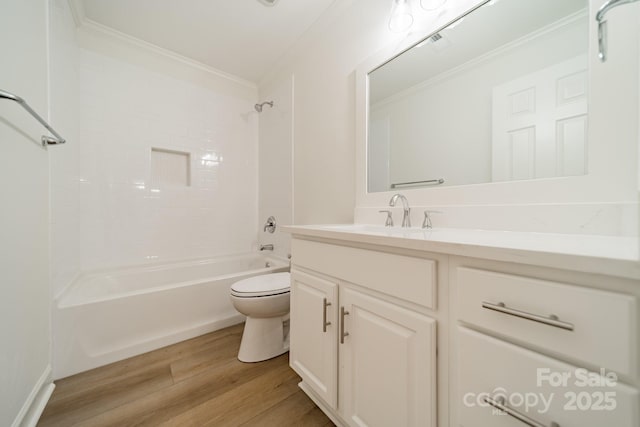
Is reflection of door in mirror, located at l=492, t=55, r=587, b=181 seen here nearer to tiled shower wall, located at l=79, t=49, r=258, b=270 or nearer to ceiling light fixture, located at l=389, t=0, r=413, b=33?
ceiling light fixture, located at l=389, t=0, r=413, b=33

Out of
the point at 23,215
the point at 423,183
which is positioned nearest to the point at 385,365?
the point at 423,183

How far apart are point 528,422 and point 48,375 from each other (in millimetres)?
1995

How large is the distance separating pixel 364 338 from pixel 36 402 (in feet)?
5.05

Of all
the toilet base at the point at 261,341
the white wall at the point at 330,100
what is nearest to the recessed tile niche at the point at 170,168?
the white wall at the point at 330,100

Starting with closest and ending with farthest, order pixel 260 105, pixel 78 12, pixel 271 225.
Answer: pixel 78 12
pixel 271 225
pixel 260 105

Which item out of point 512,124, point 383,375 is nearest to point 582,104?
point 512,124

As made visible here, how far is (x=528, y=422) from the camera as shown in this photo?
0.45m

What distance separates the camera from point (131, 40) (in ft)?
6.61

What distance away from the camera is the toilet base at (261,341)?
144 centimetres

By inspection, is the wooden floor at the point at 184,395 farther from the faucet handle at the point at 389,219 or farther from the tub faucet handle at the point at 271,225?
the tub faucet handle at the point at 271,225

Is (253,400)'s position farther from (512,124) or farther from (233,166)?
(233,166)

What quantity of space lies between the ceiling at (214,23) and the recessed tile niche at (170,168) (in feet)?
3.13

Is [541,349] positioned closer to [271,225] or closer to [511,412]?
[511,412]

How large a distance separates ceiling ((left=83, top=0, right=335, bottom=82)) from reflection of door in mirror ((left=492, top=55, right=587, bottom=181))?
58.3 inches
